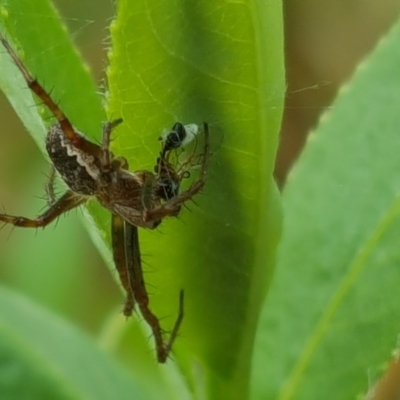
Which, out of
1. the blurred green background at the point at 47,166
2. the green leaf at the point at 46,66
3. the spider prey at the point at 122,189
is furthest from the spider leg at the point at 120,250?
the blurred green background at the point at 47,166

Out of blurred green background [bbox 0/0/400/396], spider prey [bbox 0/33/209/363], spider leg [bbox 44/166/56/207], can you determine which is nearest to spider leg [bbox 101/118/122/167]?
spider prey [bbox 0/33/209/363]

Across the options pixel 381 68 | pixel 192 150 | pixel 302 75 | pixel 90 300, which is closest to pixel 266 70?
pixel 192 150

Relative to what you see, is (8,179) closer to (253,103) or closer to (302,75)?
(302,75)

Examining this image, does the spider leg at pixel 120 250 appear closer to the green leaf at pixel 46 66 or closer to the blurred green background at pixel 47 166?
the green leaf at pixel 46 66

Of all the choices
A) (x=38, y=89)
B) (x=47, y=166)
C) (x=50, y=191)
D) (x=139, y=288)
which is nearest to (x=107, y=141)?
(x=38, y=89)

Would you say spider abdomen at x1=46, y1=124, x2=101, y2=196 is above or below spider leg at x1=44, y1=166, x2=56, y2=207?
above

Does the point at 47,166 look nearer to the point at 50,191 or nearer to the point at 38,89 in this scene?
the point at 50,191

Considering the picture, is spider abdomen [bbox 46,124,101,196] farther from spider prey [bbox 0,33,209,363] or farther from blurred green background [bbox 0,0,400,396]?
blurred green background [bbox 0,0,400,396]

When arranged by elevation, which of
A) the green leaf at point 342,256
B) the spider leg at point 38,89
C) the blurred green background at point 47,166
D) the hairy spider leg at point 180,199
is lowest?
the blurred green background at point 47,166
